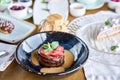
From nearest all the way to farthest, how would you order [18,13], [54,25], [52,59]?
[52,59] < [54,25] < [18,13]

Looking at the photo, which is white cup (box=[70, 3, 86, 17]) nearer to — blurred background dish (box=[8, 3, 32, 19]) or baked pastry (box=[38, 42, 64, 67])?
blurred background dish (box=[8, 3, 32, 19])

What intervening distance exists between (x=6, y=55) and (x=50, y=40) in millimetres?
139

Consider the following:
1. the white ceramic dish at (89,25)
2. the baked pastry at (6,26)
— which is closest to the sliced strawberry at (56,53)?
the white ceramic dish at (89,25)

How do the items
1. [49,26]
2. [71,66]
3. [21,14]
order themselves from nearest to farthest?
[71,66] → [49,26] → [21,14]

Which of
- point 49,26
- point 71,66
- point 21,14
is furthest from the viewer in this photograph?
point 21,14

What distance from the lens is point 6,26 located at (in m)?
0.94

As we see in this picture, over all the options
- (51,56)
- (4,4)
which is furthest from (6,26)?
(51,56)

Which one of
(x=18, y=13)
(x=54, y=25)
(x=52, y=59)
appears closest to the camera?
(x=52, y=59)

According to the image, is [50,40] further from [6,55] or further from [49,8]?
[49,8]

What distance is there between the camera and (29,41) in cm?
82

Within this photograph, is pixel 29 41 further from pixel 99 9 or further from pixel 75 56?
pixel 99 9

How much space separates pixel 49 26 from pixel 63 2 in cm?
22

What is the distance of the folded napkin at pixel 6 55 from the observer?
2.49 feet

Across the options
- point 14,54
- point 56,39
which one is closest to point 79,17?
point 56,39
